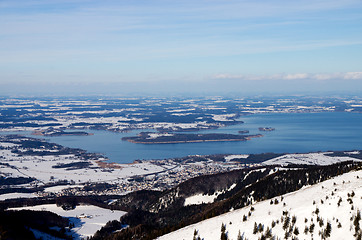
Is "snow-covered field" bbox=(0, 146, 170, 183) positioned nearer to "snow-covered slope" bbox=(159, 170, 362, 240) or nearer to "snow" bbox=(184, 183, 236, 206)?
"snow" bbox=(184, 183, 236, 206)

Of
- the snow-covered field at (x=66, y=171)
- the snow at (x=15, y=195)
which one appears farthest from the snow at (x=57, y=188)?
the snow-covered field at (x=66, y=171)

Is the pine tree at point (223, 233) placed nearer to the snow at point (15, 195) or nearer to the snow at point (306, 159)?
the snow at point (15, 195)

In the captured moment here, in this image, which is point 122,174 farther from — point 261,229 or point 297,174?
point 261,229

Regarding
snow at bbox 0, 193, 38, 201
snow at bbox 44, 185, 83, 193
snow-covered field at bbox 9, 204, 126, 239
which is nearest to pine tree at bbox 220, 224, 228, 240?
snow-covered field at bbox 9, 204, 126, 239

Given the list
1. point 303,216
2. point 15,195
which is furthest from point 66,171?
point 303,216

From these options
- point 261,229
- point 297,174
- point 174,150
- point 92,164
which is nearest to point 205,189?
point 297,174
